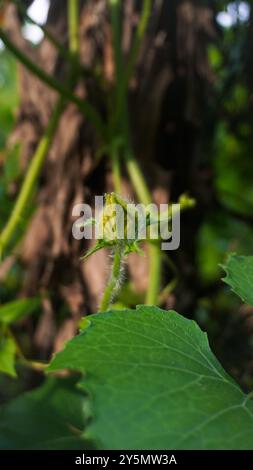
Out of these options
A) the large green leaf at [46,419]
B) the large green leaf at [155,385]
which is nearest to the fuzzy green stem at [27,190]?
the large green leaf at [46,419]

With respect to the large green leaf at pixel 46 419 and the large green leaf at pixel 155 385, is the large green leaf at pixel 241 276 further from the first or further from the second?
the large green leaf at pixel 46 419

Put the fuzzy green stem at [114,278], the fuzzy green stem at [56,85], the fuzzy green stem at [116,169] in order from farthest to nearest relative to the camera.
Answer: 1. the fuzzy green stem at [116,169]
2. the fuzzy green stem at [56,85]
3. the fuzzy green stem at [114,278]

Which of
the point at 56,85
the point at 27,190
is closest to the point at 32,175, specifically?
the point at 27,190

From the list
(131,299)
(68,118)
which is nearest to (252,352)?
(131,299)

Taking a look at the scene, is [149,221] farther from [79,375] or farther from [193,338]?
[79,375]

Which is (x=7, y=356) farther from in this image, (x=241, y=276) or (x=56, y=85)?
(x=56, y=85)

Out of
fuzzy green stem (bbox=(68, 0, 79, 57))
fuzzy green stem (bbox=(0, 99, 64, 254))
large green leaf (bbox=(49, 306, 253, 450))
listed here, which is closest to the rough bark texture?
fuzzy green stem (bbox=(68, 0, 79, 57))

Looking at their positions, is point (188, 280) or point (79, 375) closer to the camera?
point (79, 375)
